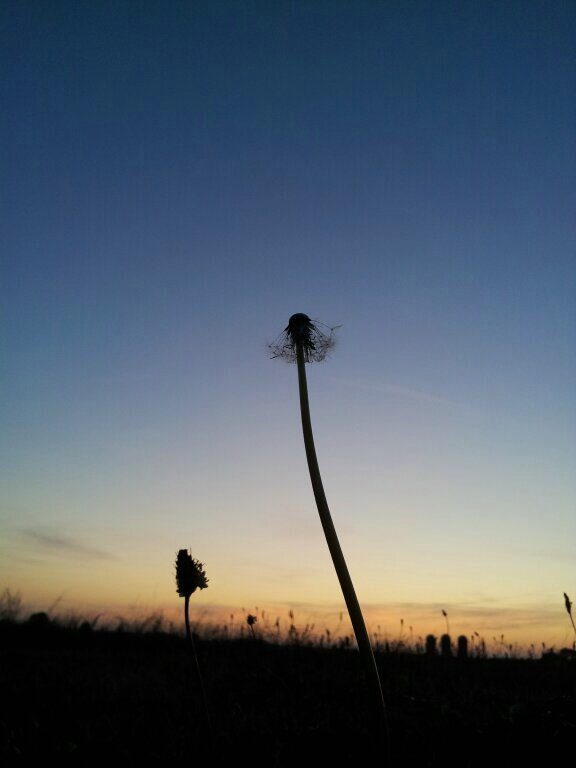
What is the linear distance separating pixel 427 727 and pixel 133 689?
5.15 meters

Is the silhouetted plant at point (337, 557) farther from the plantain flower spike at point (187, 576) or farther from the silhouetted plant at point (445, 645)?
the silhouetted plant at point (445, 645)

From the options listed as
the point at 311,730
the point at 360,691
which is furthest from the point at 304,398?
the point at 360,691

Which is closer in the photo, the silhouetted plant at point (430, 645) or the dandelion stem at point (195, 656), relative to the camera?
the dandelion stem at point (195, 656)

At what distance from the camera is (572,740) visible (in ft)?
17.0

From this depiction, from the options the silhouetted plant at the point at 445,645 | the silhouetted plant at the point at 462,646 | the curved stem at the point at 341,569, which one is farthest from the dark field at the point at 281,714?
the silhouetted plant at the point at 445,645

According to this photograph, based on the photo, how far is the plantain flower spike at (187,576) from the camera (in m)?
6.13

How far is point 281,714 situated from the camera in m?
7.19

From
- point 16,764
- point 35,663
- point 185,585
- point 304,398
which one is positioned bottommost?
point 16,764

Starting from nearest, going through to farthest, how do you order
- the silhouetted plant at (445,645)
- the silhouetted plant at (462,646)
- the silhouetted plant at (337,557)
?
1. the silhouetted plant at (337,557)
2. the silhouetted plant at (462,646)
3. the silhouetted plant at (445,645)

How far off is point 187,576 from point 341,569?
2.28m

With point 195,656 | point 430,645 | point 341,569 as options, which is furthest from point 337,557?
point 430,645

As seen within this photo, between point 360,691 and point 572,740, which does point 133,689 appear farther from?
point 572,740

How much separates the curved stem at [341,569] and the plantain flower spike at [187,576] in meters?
2.10

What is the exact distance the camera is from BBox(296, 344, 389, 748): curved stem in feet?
14.5
